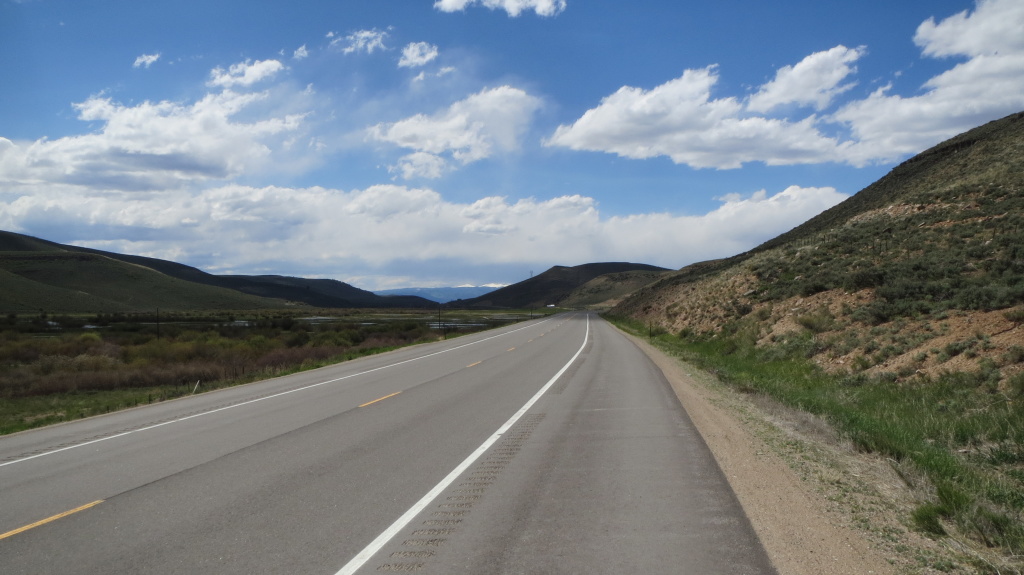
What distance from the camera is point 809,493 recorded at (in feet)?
22.1

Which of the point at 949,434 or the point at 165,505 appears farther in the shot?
the point at 949,434

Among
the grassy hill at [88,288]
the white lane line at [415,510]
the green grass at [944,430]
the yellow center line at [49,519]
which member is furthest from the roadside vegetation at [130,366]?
the grassy hill at [88,288]

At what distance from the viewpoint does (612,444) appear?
929 centimetres

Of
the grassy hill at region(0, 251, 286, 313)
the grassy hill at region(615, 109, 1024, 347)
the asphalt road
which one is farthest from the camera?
the grassy hill at region(0, 251, 286, 313)

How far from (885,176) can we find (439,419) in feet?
204

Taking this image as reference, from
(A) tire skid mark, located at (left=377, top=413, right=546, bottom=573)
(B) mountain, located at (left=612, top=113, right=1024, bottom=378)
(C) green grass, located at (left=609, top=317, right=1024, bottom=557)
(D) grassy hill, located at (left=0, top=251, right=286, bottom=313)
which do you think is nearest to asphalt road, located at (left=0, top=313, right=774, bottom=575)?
(A) tire skid mark, located at (left=377, top=413, right=546, bottom=573)

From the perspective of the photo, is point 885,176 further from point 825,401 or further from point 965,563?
point 965,563

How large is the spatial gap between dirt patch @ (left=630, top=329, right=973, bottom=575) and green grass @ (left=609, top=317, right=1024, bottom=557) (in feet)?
1.19

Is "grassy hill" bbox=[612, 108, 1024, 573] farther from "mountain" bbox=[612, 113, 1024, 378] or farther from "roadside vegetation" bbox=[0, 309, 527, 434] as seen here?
Result: "roadside vegetation" bbox=[0, 309, 527, 434]

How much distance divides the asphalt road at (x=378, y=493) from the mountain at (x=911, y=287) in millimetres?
7319

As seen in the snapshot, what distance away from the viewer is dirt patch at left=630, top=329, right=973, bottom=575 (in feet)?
16.2

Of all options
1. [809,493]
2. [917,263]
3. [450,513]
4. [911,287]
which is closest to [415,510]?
[450,513]

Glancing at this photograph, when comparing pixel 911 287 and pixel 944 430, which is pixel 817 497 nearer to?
pixel 944 430

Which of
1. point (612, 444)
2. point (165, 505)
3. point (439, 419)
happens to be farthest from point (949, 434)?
point (165, 505)
